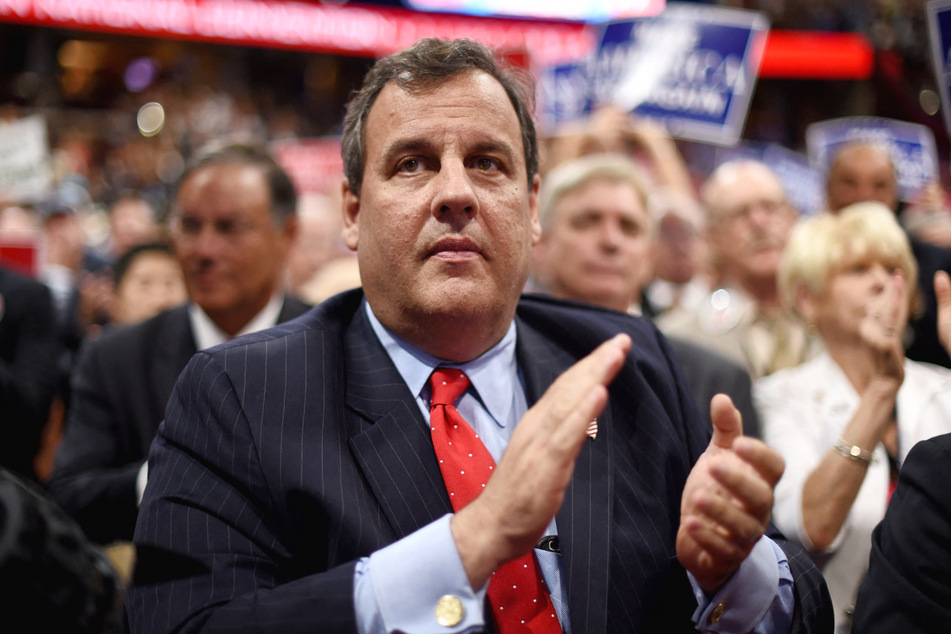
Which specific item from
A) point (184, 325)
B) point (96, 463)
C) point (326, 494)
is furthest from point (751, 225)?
point (326, 494)

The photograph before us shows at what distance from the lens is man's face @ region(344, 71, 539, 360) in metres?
1.52

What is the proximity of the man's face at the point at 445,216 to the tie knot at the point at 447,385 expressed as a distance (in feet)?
0.12

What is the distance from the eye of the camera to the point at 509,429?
1618mm

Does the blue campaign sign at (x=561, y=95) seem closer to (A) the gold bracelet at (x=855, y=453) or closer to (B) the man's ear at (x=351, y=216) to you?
(A) the gold bracelet at (x=855, y=453)

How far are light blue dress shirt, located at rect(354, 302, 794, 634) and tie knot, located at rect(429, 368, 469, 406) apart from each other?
13 millimetres

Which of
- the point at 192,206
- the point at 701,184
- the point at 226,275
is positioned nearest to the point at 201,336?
the point at 226,275

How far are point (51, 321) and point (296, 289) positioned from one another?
145cm

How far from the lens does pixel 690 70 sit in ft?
16.5

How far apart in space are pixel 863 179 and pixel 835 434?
5.82ft

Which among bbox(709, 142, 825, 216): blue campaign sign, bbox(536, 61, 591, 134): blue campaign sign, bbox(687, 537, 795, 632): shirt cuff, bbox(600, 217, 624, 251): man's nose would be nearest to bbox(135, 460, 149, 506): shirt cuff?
bbox(687, 537, 795, 632): shirt cuff

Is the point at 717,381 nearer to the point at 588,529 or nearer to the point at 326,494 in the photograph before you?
the point at 588,529

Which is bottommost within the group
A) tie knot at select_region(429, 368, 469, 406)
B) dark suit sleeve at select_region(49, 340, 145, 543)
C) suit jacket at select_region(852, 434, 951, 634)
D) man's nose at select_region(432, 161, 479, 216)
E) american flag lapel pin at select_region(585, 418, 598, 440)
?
dark suit sleeve at select_region(49, 340, 145, 543)

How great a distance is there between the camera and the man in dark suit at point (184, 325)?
235 centimetres

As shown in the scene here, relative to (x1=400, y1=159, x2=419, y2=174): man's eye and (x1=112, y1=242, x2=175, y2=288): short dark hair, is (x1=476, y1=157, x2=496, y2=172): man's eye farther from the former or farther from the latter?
(x1=112, y1=242, x2=175, y2=288): short dark hair
